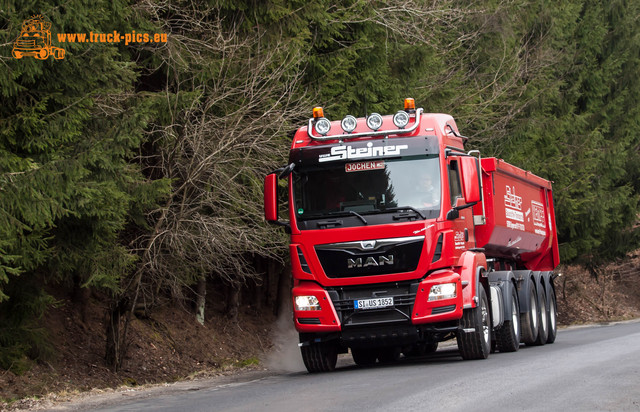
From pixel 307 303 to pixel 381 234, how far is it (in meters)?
1.43

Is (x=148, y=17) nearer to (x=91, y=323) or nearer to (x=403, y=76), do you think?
(x=91, y=323)

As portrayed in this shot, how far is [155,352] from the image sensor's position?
656 inches

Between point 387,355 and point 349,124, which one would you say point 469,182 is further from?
point 387,355

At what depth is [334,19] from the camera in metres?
17.2

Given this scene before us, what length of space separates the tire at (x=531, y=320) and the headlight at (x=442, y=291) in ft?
17.1

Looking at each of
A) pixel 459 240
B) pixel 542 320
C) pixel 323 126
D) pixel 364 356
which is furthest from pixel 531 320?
pixel 323 126

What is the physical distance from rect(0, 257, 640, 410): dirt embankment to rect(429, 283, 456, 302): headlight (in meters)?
4.53

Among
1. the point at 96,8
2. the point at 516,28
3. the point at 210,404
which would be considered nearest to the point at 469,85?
the point at 516,28

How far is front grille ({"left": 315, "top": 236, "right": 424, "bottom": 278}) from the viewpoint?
39.8ft

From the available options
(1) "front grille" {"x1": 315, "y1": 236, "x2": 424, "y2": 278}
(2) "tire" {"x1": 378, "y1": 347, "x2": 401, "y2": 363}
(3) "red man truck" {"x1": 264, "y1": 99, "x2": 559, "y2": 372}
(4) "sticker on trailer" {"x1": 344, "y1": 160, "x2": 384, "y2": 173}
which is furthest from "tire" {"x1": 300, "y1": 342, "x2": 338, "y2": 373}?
(2) "tire" {"x1": 378, "y1": 347, "x2": 401, "y2": 363}

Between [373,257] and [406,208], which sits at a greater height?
→ [406,208]

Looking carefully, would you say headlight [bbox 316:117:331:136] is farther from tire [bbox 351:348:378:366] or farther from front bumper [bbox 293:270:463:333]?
tire [bbox 351:348:378:366]

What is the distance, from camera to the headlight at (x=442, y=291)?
12.2 metres

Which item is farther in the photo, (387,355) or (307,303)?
(387,355)
